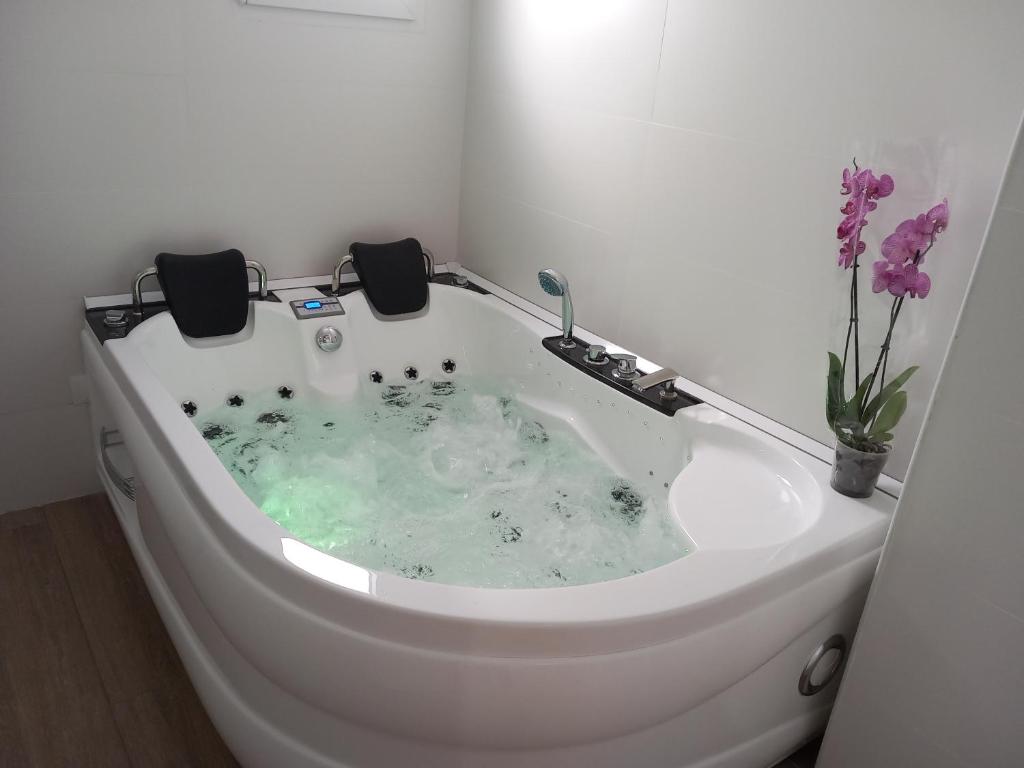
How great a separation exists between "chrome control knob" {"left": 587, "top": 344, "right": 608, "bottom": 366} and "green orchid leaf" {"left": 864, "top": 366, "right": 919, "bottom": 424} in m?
0.75

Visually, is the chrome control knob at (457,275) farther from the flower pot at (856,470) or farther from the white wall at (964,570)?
the white wall at (964,570)

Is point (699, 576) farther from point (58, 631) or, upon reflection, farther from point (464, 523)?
point (58, 631)

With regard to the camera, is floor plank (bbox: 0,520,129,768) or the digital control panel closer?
floor plank (bbox: 0,520,129,768)

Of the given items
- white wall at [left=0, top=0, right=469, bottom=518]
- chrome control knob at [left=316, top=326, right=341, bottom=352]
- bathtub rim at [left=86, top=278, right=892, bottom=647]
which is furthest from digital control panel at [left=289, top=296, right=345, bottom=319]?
bathtub rim at [left=86, top=278, right=892, bottom=647]

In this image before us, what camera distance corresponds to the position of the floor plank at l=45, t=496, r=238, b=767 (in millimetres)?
1592

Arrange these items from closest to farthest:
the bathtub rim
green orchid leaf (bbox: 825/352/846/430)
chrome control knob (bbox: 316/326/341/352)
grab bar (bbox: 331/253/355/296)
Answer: the bathtub rim < green orchid leaf (bbox: 825/352/846/430) < chrome control knob (bbox: 316/326/341/352) < grab bar (bbox: 331/253/355/296)

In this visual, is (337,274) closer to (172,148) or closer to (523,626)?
(172,148)

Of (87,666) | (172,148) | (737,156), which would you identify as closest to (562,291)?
(737,156)

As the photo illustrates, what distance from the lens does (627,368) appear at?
2.09 meters

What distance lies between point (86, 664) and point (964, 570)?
1748 mm

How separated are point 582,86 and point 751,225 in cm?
69

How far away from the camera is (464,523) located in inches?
70.6

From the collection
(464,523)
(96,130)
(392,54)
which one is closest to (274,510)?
(464,523)

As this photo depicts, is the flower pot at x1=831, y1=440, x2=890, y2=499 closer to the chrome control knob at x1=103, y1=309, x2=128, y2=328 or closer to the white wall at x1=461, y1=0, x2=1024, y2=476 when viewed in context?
the white wall at x1=461, y1=0, x2=1024, y2=476
